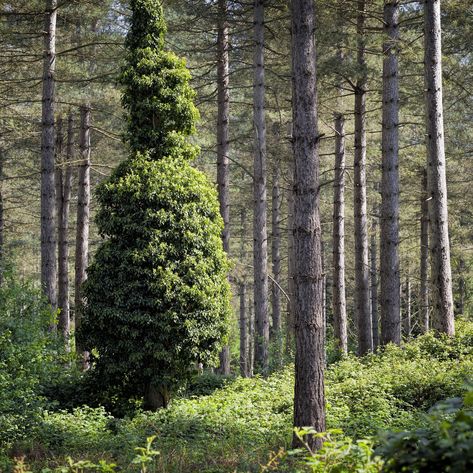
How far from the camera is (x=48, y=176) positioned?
15773 millimetres

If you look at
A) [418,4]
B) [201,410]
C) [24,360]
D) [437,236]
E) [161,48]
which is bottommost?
[201,410]

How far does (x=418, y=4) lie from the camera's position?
666 inches

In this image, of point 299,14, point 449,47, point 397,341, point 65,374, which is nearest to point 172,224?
point 65,374

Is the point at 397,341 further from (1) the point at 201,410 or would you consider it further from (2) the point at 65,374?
(2) the point at 65,374

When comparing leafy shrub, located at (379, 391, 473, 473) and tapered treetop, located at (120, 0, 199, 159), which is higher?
tapered treetop, located at (120, 0, 199, 159)

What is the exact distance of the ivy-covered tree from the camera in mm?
11359

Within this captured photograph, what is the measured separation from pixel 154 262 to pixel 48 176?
18.8 ft

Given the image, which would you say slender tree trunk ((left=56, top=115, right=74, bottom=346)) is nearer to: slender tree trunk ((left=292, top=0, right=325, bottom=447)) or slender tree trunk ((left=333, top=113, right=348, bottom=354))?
slender tree trunk ((left=333, top=113, right=348, bottom=354))

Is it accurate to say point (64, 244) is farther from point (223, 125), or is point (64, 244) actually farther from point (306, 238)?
point (306, 238)

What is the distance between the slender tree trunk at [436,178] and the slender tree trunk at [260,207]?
451 cm

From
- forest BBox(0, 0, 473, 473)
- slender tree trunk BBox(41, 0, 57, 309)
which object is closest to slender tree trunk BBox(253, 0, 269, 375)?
forest BBox(0, 0, 473, 473)

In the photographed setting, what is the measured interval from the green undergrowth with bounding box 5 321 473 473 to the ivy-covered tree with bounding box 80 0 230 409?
0.95m

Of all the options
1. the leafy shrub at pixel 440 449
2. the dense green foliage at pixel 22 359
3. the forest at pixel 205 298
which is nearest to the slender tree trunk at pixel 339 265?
the forest at pixel 205 298

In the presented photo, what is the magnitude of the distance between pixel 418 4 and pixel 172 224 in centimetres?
1006
